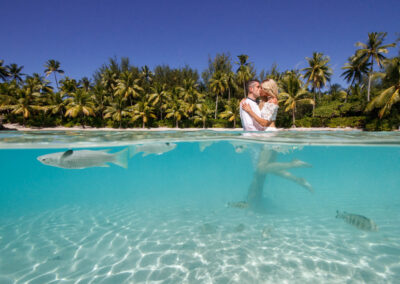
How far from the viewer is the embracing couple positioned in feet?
18.7

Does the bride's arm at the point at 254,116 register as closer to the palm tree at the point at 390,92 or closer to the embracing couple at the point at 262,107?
the embracing couple at the point at 262,107

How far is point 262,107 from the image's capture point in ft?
19.8

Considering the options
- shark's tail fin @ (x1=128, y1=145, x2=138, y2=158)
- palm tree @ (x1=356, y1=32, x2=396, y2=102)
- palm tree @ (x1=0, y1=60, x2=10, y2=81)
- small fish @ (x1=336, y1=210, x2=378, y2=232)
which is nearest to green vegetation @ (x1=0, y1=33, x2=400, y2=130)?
palm tree @ (x1=356, y1=32, x2=396, y2=102)

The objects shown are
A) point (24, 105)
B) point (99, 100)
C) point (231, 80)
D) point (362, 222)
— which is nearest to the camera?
point (362, 222)

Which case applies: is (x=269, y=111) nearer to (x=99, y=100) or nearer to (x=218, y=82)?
(x=218, y=82)

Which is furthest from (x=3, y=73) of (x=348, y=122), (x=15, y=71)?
(x=348, y=122)

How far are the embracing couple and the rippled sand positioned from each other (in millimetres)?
2530

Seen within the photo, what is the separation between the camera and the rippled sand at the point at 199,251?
9.98 feet

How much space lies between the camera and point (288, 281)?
290cm

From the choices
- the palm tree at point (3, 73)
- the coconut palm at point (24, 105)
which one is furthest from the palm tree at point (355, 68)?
the palm tree at point (3, 73)

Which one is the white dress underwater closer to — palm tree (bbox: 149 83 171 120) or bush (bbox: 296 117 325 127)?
bush (bbox: 296 117 325 127)

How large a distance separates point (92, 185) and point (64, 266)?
16.7 metres

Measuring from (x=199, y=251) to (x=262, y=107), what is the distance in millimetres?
4246

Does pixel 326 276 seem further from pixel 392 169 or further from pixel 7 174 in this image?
pixel 7 174
